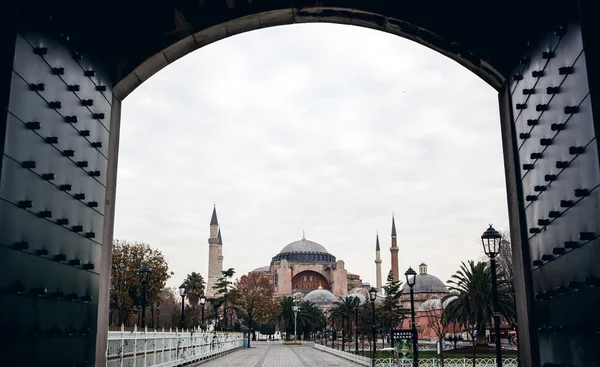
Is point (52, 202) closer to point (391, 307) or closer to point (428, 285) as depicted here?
point (391, 307)

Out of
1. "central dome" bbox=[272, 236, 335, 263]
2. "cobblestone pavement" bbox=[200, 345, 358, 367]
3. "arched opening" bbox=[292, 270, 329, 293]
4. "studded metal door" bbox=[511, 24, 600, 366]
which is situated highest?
"central dome" bbox=[272, 236, 335, 263]

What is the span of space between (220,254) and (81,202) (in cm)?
8754

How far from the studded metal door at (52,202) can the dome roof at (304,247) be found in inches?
3947

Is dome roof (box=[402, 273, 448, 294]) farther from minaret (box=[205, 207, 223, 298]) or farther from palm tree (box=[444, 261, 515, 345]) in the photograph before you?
palm tree (box=[444, 261, 515, 345])

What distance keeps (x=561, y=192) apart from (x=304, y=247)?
102189 millimetres

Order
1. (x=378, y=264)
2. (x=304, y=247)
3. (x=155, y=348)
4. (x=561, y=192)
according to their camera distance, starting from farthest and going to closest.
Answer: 1. (x=304, y=247)
2. (x=378, y=264)
3. (x=155, y=348)
4. (x=561, y=192)

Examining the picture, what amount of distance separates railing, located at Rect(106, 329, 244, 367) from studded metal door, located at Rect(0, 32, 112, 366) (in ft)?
18.0

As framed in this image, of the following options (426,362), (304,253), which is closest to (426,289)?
(304,253)

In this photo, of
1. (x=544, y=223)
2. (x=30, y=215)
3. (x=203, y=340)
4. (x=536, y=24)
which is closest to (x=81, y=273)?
(x=30, y=215)

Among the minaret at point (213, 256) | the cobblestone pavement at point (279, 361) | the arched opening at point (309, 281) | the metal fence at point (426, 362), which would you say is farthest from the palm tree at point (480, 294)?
the arched opening at point (309, 281)

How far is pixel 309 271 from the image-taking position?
10462 centimetres

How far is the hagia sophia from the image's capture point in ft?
284

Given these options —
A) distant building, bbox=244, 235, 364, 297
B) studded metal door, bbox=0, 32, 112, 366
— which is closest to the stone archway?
studded metal door, bbox=0, 32, 112, 366

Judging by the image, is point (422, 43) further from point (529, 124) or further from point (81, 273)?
point (81, 273)
